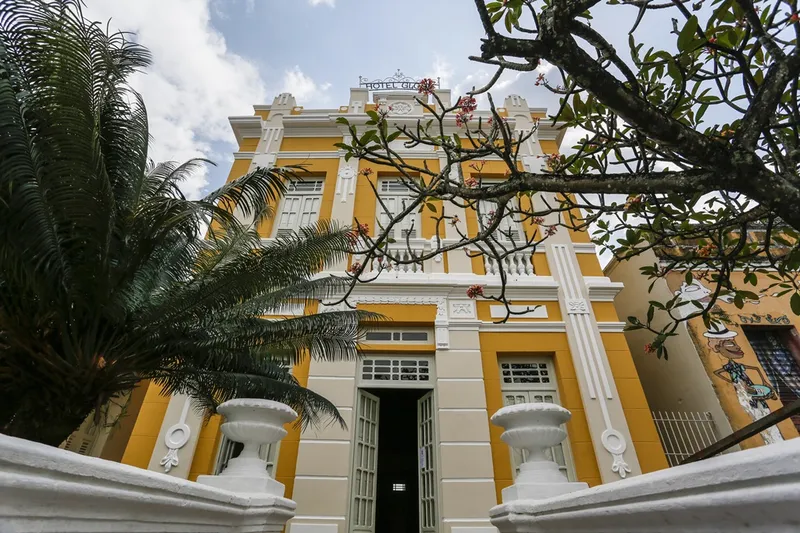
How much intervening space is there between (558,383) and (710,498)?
5.98m

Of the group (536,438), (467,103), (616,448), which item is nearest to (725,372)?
(616,448)

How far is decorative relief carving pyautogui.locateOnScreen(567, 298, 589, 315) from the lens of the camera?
7043 millimetres

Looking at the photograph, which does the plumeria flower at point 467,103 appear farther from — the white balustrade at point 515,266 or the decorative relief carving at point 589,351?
the decorative relief carving at point 589,351

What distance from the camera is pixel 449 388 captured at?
21.0ft

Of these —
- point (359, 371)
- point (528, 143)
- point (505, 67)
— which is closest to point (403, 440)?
point (359, 371)

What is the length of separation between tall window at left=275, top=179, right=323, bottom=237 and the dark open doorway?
479cm

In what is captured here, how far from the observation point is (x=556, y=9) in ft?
5.89

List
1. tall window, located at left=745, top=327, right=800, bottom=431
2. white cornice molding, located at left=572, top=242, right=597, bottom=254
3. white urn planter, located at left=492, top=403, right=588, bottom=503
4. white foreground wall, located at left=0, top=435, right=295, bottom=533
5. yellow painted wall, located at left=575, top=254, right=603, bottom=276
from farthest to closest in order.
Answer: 1. white cornice molding, located at left=572, top=242, right=597, bottom=254
2. yellow painted wall, located at left=575, top=254, right=603, bottom=276
3. tall window, located at left=745, top=327, right=800, bottom=431
4. white urn planter, located at left=492, top=403, right=588, bottom=503
5. white foreground wall, located at left=0, top=435, right=295, bottom=533

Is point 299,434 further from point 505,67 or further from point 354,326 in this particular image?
point 505,67

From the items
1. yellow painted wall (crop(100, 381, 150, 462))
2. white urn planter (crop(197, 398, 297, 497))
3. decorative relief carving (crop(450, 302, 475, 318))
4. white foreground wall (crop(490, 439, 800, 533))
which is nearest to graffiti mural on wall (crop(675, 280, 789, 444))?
decorative relief carving (crop(450, 302, 475, 318))

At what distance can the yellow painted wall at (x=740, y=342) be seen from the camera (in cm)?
621

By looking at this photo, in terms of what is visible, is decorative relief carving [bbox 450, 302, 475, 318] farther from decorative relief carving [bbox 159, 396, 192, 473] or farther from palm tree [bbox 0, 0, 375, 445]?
decorative relief carving [bbox 159, 396, 192, 473]

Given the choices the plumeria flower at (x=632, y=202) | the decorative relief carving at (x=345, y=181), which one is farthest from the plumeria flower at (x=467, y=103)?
the decorative relief carving at (x=345, y=181)

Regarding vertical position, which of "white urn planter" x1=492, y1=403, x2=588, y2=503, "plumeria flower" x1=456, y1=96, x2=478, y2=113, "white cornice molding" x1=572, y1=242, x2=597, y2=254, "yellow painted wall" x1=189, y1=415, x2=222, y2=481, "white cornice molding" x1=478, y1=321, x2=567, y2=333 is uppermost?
"white cornice molding" x1=572, y1=242, x2=597, y2=254
